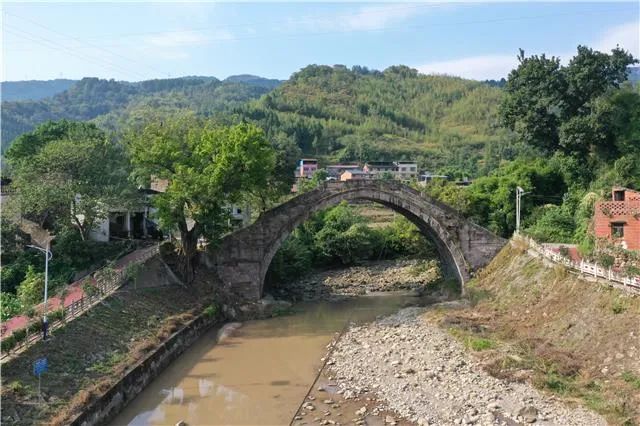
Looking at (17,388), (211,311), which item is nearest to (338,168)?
(211,311)

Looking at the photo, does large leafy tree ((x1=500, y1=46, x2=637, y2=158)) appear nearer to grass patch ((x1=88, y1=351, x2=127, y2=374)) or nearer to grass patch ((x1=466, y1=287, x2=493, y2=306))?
grass patch ((x1=466, y1=287, x2=493, y2=306))

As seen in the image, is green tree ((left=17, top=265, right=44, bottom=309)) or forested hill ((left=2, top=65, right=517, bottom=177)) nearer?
green tree ((left=17, top=265, right=44, bottom=309))

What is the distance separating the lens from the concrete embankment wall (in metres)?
16.5

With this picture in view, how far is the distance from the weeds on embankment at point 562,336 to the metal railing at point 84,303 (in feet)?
51.1

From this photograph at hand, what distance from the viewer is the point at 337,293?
1608 inches

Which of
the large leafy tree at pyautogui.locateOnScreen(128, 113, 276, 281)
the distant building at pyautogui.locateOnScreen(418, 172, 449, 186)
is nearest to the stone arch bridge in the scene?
the large leafy tree at pyautogui.locateOnScreen(128, 113, 276, 281)

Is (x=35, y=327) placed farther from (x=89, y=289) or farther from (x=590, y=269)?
(x=590, y=269)

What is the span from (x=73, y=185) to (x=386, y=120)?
426 ft

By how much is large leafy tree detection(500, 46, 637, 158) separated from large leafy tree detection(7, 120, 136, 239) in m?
28.1

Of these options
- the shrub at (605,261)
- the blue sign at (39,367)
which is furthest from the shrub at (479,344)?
the blue sign at (39,367)

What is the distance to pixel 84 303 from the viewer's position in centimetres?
2277

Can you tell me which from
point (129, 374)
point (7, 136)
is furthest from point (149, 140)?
point (7, 136)

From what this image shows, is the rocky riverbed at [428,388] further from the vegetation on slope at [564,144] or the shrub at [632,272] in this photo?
the vegetation on slope at [564,144]

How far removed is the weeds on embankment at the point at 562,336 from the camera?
53.9 feet
